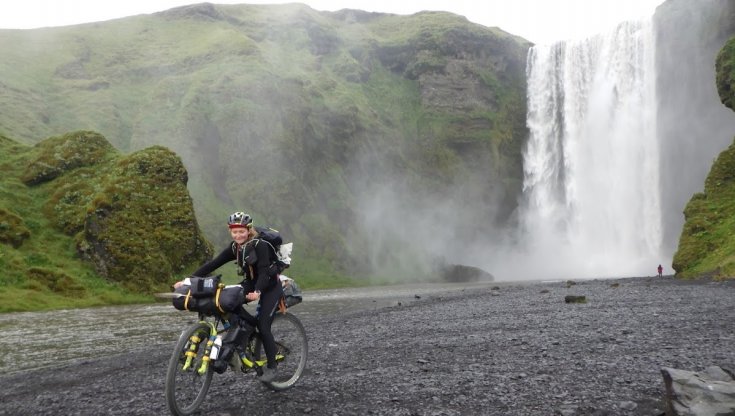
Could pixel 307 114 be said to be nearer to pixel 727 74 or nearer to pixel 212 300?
pixel 727 74

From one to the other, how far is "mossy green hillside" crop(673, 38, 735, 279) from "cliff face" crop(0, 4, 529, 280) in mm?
61266

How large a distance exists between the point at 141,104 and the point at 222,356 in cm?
10919

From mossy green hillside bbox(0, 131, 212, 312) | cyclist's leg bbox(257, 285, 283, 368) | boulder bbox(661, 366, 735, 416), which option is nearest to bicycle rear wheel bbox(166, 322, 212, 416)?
cyclist's leg bbox(257, 285, 283, 368)

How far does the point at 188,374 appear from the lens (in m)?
7.79

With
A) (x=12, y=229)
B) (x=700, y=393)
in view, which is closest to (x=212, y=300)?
(x=700, y=393)

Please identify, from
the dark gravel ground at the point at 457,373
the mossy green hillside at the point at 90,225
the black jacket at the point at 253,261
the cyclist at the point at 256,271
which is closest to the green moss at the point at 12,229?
the mossy green hillside at the point at 90,225

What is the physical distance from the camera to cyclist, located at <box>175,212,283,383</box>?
8530 millimetres

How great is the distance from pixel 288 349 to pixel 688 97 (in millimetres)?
79949

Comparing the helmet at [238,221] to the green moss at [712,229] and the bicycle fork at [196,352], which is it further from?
the green moss at [712,229]

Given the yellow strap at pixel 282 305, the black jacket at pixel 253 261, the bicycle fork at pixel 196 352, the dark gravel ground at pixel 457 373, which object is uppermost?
the black jacket at pixel 253 261

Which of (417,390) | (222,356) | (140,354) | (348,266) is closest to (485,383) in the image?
(417,390)

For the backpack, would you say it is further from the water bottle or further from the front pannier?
the water bottle

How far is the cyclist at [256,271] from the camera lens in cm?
853

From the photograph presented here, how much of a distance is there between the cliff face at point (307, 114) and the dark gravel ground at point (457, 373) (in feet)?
232
